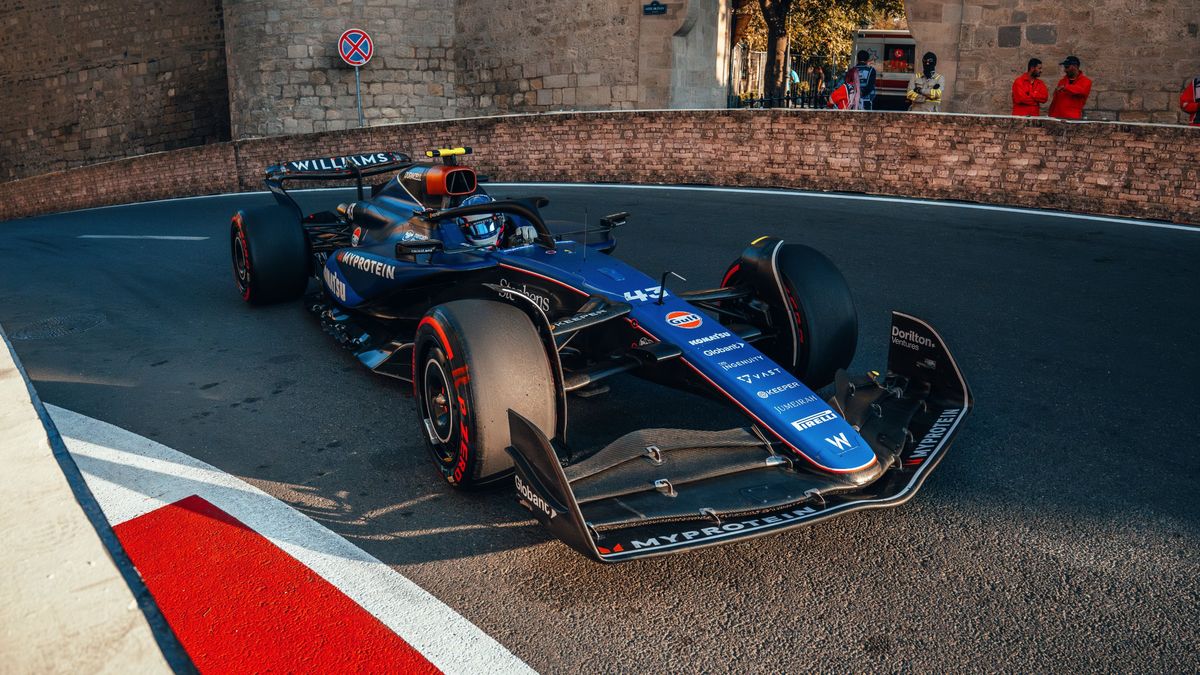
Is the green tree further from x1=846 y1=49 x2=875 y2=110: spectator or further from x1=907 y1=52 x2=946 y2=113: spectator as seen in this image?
x1=907 y1=52 x2=946 y2=113: spectator

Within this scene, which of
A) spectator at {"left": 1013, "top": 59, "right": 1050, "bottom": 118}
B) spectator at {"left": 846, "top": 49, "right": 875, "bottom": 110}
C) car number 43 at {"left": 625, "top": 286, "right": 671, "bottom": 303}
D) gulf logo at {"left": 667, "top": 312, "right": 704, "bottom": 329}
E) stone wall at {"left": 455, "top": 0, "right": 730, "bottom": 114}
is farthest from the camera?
stone wall at {"left": 455, "top": 0, "right": 730, "bottom": 114}

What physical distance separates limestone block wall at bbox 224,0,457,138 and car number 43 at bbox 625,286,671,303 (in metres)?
20.3

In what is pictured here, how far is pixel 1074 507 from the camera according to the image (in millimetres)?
3799

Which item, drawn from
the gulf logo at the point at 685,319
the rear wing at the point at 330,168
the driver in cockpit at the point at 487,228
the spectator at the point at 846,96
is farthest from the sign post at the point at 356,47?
the gulf logo at the point at 685,319

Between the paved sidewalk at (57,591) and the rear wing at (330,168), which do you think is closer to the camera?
the paved sidewalk at (57,591)

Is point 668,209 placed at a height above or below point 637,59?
below

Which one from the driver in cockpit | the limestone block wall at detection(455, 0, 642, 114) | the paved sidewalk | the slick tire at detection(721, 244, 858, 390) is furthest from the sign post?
the paved sidewalk

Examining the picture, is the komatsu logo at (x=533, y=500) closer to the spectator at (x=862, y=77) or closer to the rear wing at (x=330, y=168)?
the rear wing at (x=330, y=168)

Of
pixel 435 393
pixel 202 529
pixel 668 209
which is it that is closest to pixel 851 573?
pixel 435 393

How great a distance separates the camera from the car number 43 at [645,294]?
454 cm

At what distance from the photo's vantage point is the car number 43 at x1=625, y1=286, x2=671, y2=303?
4.54m

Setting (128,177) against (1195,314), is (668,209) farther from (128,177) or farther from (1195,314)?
(128,177)

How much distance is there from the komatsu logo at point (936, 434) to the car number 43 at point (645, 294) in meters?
1.38

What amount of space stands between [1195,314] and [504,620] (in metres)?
5.77
